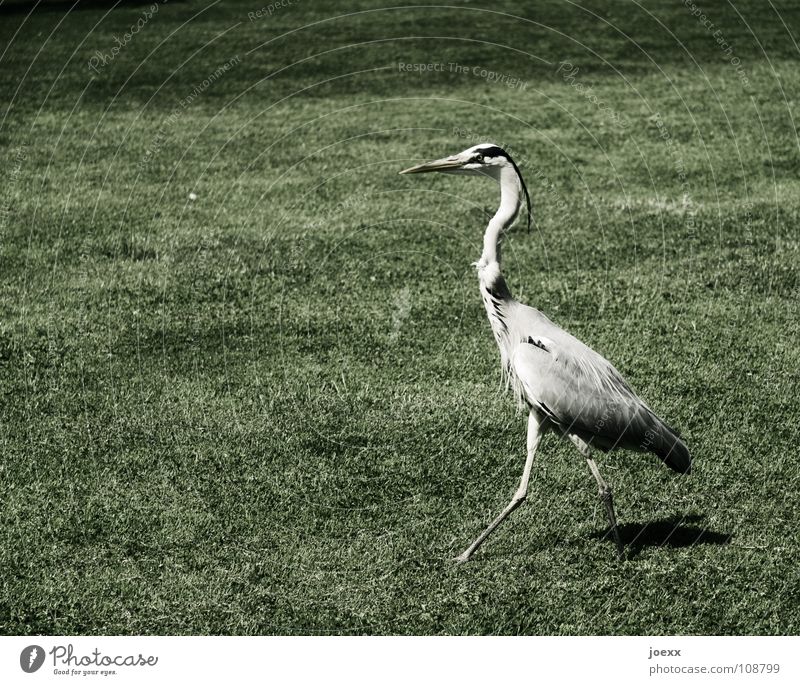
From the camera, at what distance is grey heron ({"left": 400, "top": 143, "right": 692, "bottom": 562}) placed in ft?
23.5

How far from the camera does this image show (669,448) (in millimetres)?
7414

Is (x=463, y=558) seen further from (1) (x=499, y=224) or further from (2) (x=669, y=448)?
(1) (x=499, y=224)

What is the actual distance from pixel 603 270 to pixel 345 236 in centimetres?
323

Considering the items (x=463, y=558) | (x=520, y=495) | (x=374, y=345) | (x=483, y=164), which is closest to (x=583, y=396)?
(x=520, y=495)

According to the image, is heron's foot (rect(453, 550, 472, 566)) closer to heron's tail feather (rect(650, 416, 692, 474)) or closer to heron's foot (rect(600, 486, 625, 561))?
heron's foot (rect(600, 486, 625, 561))

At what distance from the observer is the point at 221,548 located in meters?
7.58

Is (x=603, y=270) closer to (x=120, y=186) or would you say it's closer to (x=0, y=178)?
(x=120, y=186)

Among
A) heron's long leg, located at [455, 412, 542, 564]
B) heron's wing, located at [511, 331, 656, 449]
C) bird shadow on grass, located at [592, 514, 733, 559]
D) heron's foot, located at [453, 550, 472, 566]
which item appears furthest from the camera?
bird shadow on grass, located at [592, 514, 733, 559]

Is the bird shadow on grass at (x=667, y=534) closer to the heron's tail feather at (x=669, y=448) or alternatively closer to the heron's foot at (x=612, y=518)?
the heron's foot at (x=612, y=518)

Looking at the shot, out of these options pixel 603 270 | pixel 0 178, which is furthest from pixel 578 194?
pixel 0 178

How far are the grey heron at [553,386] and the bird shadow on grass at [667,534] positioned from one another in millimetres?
203

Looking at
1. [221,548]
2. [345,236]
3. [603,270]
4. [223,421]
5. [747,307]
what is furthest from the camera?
[345,236]

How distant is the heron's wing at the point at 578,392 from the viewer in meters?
7.14

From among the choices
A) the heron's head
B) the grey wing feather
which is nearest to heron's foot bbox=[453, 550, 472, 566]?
the grey wing feather
